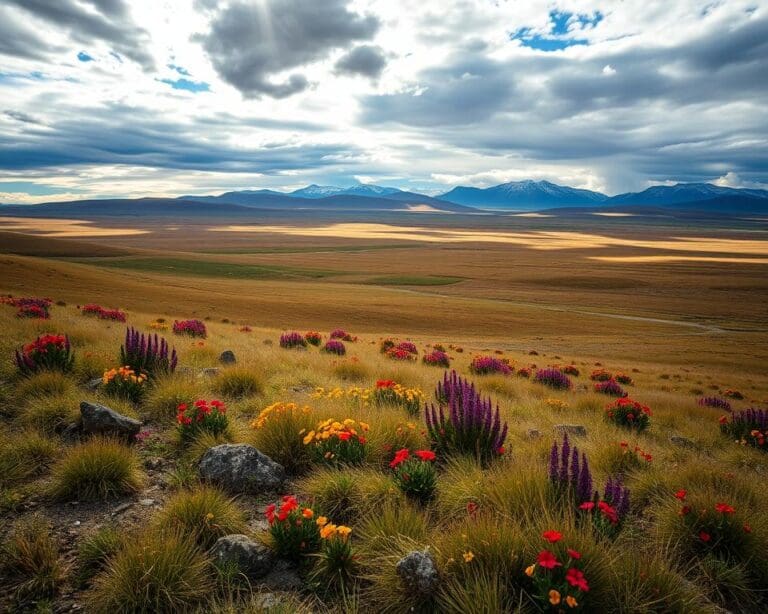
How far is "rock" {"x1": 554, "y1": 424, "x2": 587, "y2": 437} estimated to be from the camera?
26.4 feet

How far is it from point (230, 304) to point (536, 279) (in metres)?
73.6

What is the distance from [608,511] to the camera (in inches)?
143

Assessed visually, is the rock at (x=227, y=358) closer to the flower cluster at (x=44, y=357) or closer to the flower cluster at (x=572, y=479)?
the flower cluster at (x=44, y=357)

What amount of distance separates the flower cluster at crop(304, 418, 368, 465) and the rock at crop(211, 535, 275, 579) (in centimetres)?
149

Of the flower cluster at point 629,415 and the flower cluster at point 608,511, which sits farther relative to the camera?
the flower cluster at point 629,415

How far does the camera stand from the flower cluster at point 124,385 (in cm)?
736

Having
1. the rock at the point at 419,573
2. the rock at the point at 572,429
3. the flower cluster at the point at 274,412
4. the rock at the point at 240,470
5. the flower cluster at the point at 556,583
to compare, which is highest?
the flower cluster at the point at 556,583

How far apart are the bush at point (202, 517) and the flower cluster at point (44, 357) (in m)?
5.48

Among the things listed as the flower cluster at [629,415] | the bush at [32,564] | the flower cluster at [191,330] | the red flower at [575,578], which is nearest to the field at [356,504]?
the bush at [32,564]

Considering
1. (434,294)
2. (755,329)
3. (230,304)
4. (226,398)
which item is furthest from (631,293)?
(226,398)

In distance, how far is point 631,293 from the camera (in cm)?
8475

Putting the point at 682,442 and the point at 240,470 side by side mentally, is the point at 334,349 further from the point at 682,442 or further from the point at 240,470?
the point at 240,470

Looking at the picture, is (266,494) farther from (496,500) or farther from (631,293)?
(631,293)

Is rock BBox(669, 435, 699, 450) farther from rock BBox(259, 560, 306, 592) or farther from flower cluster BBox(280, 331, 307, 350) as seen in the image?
flower cluster BBox(280, 331, 307, 350)
